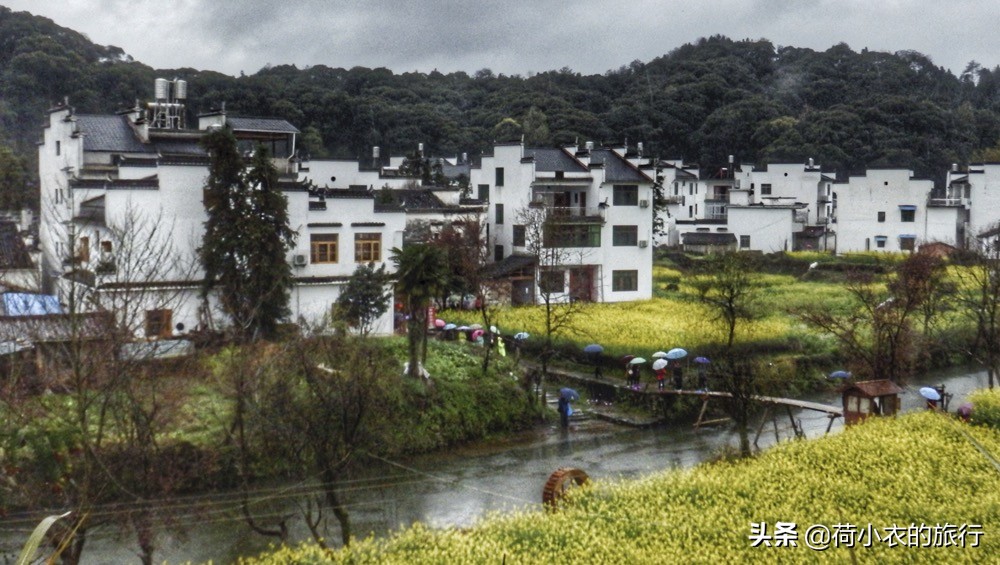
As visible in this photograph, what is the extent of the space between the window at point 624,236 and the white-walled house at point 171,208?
12.5m

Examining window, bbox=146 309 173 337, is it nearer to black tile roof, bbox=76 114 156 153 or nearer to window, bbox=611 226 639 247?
black tile roof, bbox=76 114 156 153

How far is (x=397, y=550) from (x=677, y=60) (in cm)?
8919

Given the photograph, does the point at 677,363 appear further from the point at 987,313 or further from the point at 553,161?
the point at 553,161

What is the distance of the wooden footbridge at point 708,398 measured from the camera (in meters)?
22.6

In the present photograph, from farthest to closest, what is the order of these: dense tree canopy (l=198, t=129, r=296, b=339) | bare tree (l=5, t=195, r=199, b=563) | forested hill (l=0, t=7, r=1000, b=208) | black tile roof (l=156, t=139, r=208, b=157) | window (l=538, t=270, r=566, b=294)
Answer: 1. forested hill (l=0, t=7, r=1000, b=208)
2. window (l=538, t=270, r=566, b=294)
3. black tile roof (l=156, t=139, r=208, b=157)
4. dense tree canopy (l=198, t=129, r=296, b=339)
5. bare tree (l=5, t=195, r=199, b=563)

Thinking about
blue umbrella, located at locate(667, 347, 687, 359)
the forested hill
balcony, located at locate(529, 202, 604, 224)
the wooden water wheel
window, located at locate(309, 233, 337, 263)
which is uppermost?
the forested hill

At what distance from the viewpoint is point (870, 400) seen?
1903 cm

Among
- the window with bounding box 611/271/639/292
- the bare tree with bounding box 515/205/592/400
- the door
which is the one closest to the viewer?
the bare tree with bounding box 515/205/592/400

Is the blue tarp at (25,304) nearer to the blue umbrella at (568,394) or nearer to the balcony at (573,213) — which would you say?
the blue umbrella at (568,394)

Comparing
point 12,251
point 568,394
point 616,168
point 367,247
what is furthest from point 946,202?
point 12,251

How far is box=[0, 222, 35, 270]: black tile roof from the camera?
18.8m

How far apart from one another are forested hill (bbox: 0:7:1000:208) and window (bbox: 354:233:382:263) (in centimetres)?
2807

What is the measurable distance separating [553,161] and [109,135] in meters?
16.6

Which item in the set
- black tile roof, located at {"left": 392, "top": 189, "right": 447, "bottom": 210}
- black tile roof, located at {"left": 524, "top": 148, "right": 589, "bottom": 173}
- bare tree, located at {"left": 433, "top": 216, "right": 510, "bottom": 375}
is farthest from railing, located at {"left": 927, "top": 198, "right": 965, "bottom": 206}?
black tile roof, located at {"left": 392, "top": 189, "right": 447, "bottom": 210}
